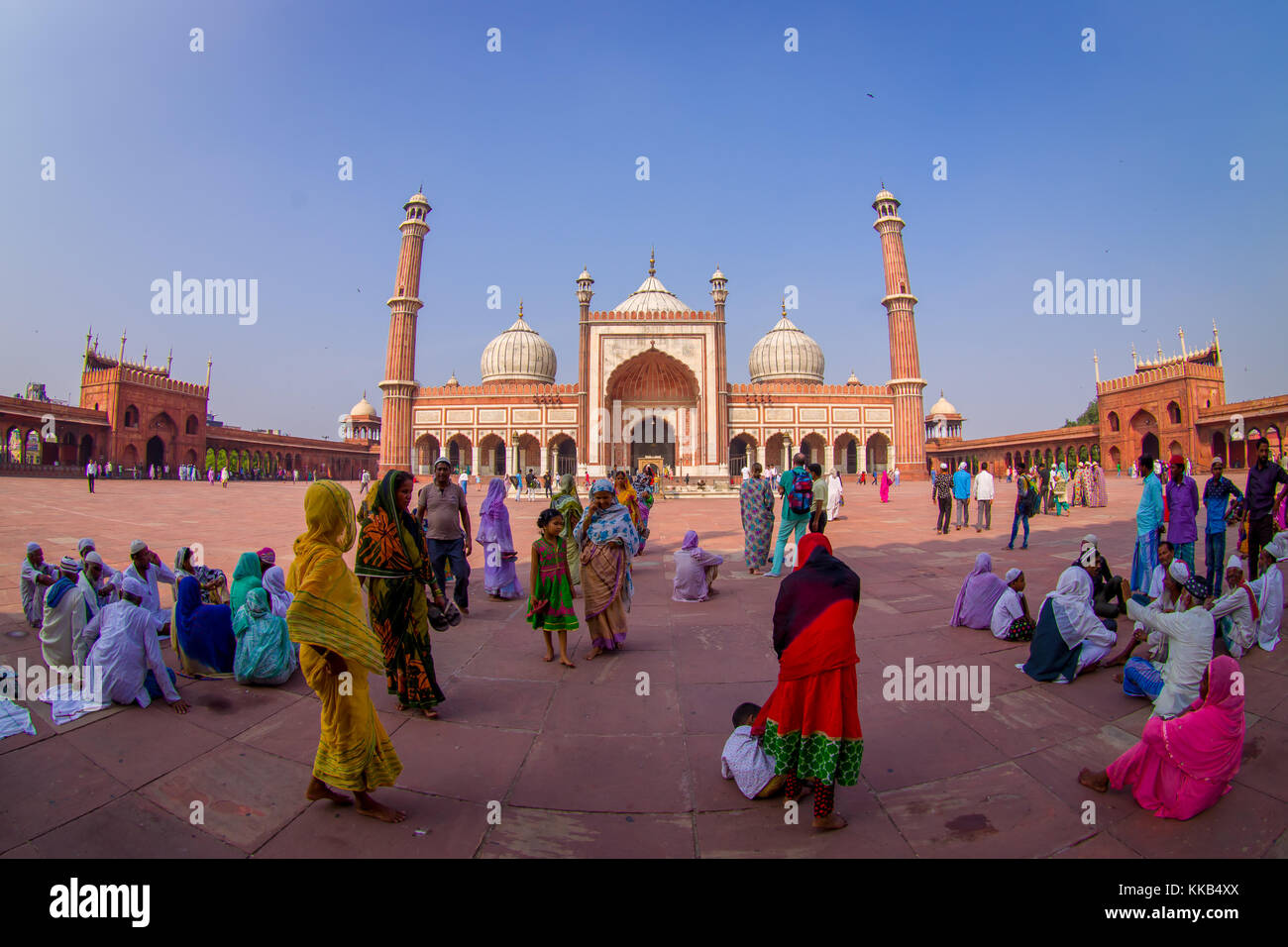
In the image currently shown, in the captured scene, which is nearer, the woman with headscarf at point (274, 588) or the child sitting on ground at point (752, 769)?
the child sitting on ground at point (752, 769)

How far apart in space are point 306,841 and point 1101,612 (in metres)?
5.30

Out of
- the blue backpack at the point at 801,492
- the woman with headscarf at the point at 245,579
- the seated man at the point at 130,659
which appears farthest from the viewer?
the blue backpack at the point at 801,492

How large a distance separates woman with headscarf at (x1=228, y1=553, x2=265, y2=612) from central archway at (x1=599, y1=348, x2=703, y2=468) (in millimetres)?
29650

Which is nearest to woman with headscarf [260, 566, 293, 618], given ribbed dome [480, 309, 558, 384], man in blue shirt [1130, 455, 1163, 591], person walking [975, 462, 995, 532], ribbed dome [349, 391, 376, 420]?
man in blue shirt [1130, 455, 1163, 591]

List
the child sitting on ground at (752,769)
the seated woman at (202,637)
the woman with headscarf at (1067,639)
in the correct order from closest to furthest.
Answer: the child sitting on ground at (752,769) → the woman with headscarf at (1067,639) → the seated woman at (202,637)

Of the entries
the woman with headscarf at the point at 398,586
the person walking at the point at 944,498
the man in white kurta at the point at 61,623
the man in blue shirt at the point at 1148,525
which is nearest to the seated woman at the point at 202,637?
the man in white kurta at the point at 61,623

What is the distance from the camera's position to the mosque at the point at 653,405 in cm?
3238

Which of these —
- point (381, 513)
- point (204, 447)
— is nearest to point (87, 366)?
point (204, 447)

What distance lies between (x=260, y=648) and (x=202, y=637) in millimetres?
441

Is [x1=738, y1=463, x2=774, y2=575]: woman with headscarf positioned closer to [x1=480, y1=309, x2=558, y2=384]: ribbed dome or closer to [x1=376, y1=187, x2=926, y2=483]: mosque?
[x1=376, y1=187, x2=926, y2=483]: mosque

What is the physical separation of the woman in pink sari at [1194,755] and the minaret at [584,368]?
1182 inches

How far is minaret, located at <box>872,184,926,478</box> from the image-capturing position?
3644cm

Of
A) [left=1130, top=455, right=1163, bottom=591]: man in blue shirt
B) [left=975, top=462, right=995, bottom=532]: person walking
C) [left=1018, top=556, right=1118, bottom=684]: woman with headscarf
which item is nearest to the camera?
[left=1018, top=556, right=1118, bottom=684]: woman with headscarf

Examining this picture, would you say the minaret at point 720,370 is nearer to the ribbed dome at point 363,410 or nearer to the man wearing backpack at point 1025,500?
the man wearing backpack at point 1025,500
